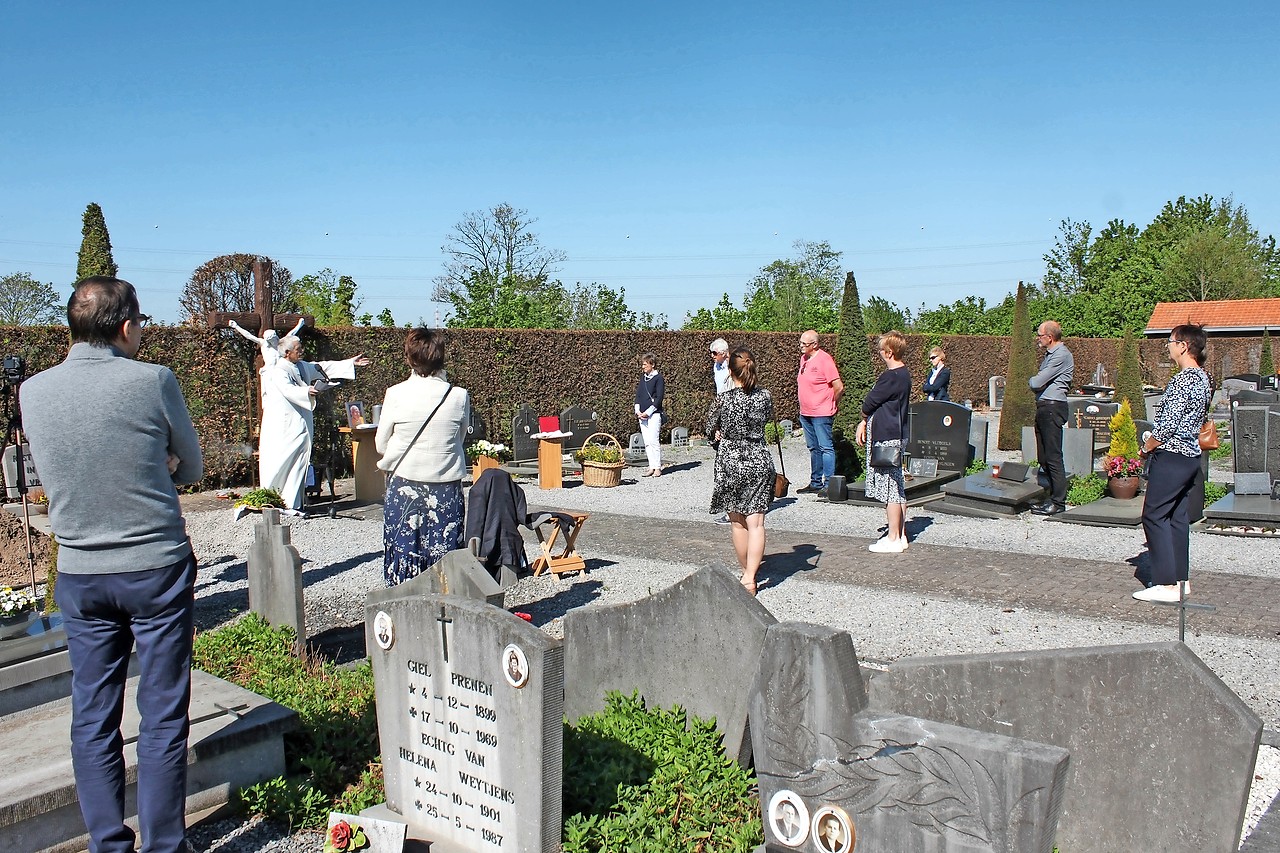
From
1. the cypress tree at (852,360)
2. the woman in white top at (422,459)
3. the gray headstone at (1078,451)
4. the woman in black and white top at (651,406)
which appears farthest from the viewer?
the cypress tree at (852,360)

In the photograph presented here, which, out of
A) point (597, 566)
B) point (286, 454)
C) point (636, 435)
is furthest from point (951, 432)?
point (286, 454)

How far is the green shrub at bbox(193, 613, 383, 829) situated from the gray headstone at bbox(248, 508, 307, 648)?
7 cm

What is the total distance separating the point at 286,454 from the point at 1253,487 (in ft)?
35.3

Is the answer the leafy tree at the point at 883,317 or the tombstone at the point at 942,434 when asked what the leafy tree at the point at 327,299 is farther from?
the leafy tree at the point at 883,317

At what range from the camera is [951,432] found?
42.8 feet

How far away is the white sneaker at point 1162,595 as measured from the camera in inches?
263

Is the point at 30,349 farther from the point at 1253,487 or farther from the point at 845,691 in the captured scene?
the point at 1253,487

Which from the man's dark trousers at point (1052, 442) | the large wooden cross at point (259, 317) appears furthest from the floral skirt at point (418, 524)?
the large wooden cross at point (259, 317)

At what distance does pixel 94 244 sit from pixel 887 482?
18136 mm

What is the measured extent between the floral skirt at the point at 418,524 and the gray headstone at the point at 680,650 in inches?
47.7

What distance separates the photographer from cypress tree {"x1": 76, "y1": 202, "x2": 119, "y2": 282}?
19.3 meters

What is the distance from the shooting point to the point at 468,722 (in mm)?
3281

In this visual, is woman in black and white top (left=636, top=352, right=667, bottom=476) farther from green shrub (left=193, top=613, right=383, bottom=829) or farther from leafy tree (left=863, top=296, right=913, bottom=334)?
leafy tree (left=863, top=296, right=913, bottom=334)

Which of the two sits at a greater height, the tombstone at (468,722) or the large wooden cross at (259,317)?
the large wooden cross at (259,317)
